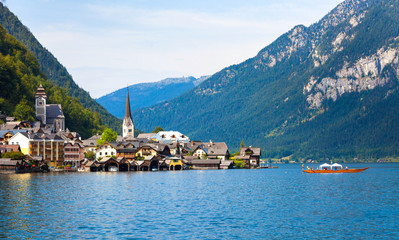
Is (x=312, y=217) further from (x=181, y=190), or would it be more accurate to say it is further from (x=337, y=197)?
(x=181, y=190)

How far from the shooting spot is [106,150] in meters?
193

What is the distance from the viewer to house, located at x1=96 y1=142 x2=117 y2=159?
19275cm

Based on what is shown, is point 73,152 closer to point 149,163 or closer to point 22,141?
point 22,141

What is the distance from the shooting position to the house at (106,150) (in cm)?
19275

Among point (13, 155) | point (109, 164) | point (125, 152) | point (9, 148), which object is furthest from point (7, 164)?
point (125, 152)

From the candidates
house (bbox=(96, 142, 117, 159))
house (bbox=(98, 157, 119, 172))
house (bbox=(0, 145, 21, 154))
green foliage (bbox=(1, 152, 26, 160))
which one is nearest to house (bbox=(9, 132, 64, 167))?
house (bbox=(0, 145, 21, 154))

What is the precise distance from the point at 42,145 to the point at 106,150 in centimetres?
2922

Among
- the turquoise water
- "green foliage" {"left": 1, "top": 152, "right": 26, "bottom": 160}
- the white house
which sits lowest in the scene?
the turquoise water

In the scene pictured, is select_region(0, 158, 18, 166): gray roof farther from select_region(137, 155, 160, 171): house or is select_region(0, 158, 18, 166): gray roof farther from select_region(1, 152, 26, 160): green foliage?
select_region(137, 155, 160, 171): house

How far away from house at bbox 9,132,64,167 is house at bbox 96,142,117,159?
1713 centimetres

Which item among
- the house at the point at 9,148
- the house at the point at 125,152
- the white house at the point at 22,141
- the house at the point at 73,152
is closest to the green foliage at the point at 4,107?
the house at the point at 73,152

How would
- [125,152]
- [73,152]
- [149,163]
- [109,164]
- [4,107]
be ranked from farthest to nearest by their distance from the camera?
1. [4,107]
2. [125,152]
3. [149,163]
4. [73,152]
5. [109,164]

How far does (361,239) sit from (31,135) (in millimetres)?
139237

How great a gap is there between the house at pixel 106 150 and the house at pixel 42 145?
17.1m
